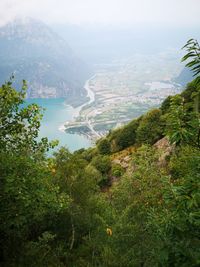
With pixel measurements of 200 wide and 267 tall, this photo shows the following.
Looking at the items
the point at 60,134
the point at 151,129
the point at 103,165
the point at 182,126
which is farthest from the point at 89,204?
the point at 60,134

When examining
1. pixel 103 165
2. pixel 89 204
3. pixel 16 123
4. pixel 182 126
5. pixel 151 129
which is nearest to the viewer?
pixel 182 126

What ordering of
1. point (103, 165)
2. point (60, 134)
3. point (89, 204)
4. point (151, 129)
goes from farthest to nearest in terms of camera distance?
point (60, 134) < point (151, 129) < point (103, 165) < point (89, 204)

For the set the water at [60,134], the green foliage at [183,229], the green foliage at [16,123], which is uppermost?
the water at [60,134]

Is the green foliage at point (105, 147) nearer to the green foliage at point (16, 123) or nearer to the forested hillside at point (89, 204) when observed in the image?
the forested hillside at point (89, 204)

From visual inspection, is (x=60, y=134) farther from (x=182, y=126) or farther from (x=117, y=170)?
(x=182, y=126)

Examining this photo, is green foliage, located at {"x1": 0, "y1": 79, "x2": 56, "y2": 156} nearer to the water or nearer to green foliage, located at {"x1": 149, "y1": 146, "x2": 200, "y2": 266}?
green foliage, located at {"x1": 149, "y1": 146, "x2": 200, "y2": 266}

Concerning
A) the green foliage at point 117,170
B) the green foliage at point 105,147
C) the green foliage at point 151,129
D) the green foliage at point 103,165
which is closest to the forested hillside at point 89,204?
the green foliage at point 117,170

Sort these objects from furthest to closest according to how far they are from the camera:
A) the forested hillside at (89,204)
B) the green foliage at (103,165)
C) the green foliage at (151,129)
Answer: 1. the green foliage at (151,129)
2. the green foliage at (103,165)
3. the forested hillside at (89,204)

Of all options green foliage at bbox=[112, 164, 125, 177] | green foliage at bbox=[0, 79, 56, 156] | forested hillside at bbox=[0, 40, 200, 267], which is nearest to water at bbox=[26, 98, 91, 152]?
green foliage at bbox=[112, 164, 125, 177]

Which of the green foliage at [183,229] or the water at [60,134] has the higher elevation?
the water at [60,134]

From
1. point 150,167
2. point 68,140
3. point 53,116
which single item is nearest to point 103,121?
point 53,116
